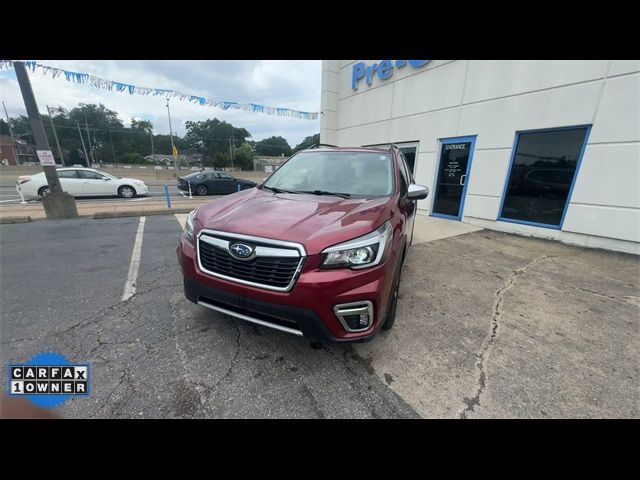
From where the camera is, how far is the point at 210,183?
46.4 feet

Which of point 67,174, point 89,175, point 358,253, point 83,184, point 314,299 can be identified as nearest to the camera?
point 314,299

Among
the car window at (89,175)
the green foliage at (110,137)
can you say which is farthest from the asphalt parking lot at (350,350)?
the green foliage at (110,137)

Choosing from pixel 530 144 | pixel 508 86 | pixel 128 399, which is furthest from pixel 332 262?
pixel 508 86

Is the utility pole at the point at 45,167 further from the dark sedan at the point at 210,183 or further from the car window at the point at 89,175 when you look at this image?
the dark sedan at the point at 210,183

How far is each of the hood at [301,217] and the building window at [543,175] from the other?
6062 mm

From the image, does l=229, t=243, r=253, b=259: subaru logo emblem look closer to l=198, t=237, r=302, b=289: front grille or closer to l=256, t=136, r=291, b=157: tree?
l=198, t=237, r=302, b=289: front grille

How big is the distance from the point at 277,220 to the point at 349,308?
0.85m

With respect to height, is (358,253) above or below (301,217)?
below

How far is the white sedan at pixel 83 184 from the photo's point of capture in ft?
33.2

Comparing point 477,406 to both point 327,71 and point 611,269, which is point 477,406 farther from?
point 327,71

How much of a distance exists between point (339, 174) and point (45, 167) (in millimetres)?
7880

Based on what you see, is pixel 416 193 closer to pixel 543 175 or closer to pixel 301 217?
pixel 301 217

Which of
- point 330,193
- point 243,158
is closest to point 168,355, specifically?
point 330,193
